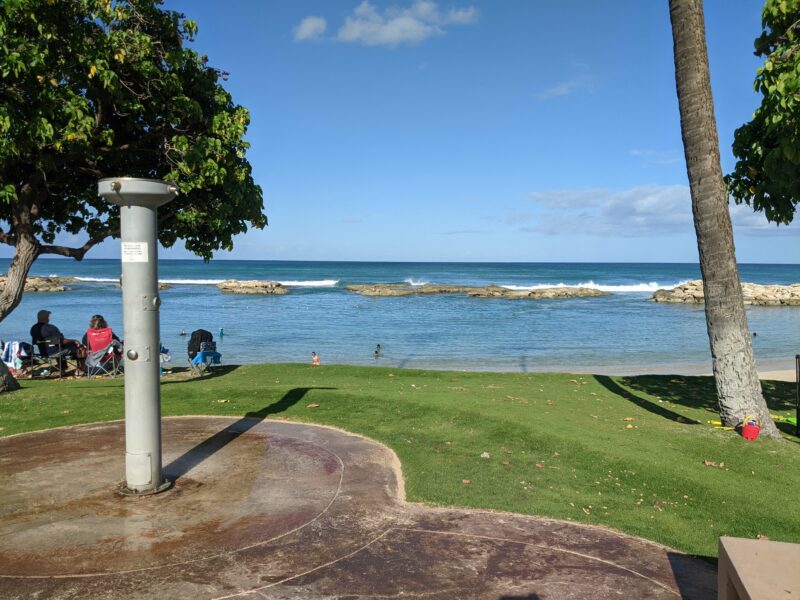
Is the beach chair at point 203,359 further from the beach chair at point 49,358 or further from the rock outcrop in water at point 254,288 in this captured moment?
the rock outcrop in water at point 254,288

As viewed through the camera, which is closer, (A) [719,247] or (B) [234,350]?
(A) [719,247]

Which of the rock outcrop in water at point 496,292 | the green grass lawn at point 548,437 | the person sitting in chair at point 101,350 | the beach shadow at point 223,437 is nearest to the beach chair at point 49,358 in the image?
the person sitting in chair at point 101,350

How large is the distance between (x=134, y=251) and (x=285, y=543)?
10.3 ft

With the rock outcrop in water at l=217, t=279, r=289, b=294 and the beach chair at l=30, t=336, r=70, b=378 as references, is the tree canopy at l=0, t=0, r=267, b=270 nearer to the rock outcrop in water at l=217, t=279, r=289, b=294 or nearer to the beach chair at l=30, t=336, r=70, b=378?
the beach chair at l=30, t=336, r=70, b=378

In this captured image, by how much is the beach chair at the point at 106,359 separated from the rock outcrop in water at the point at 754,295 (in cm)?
5515

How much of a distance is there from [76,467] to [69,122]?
5605 mm

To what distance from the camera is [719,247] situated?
8984 millimetres

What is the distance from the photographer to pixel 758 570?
351cm

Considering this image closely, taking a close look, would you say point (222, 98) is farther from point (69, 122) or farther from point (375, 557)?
point (375, 557)

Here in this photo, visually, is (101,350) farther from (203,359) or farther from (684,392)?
(684,392)

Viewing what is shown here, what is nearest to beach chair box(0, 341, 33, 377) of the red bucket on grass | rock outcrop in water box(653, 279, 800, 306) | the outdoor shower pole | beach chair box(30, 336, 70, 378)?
beach chair box(30, 336, 70, 378)

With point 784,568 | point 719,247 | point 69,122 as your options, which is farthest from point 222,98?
point 784,568

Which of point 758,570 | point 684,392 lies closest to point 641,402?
point 684,392

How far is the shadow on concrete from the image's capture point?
4.45 m
